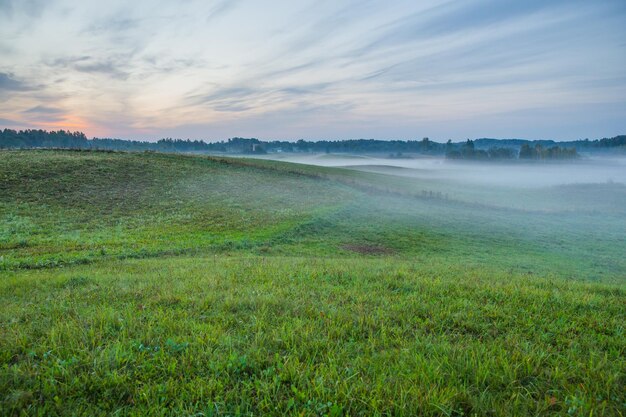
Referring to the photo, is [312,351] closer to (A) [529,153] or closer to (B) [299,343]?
(B) [299,343]

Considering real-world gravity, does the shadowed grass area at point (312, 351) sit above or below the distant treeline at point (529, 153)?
below

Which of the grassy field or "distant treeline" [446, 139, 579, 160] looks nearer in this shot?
A: the grassy field

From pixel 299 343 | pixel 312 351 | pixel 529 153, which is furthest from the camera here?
pixel 529 153

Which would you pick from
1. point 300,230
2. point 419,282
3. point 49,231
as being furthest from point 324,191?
point 419,282

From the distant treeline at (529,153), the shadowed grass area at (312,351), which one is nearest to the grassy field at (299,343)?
the shadowed grass area at (312,351)

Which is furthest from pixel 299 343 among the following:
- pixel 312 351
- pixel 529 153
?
pixel 529 153

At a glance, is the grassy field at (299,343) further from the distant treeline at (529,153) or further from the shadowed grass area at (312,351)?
the distant treeline at (529,153)

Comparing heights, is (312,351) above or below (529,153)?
below

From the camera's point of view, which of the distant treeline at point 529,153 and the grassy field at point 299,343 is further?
the distant treeline at point 529,153

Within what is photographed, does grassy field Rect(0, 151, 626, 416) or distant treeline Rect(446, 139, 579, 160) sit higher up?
distant treeline Rect(446, 139, 579, 160)

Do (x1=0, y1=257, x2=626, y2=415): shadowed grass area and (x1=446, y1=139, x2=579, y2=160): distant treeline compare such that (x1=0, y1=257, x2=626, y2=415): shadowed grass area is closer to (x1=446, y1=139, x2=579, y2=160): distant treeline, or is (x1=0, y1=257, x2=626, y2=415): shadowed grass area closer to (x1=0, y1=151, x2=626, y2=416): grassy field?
(x1=0, y1=151, x2=626, y2=416): grassy field

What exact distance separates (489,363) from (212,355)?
3.98 metres

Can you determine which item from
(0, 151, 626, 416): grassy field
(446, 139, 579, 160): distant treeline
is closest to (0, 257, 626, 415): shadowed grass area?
(0, 151, 626, 416): grassy field

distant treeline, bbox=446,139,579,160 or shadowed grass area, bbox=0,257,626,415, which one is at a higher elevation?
distant treeline, bbox=446,139,579,160
